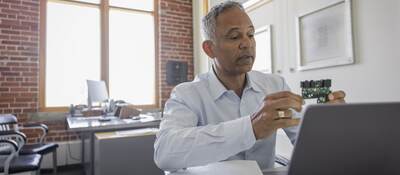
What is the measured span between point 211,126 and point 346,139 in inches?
14.3

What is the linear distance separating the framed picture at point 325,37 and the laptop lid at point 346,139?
1724mm

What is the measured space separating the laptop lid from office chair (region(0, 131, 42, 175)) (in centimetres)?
221

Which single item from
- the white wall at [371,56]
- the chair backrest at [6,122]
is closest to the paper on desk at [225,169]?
the white wall at [371,56]

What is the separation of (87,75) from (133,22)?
1.11 m

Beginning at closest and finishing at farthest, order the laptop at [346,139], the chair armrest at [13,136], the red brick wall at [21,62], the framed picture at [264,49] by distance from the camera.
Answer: the laptop at [346,139] < the chair armrest at [13,136] < the framed picture at [264,49] < the red brick wall at [21,62]

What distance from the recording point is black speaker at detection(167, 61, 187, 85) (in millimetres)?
4473

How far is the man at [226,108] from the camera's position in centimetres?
70

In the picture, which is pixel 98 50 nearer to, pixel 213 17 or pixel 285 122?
pixel 213 17

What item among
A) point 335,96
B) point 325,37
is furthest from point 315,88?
point 325,37

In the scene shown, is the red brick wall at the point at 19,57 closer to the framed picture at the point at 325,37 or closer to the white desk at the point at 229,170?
the framed picture at the point at 325,37

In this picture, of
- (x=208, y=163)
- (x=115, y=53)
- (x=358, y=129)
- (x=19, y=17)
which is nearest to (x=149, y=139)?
(x=208, y=163)

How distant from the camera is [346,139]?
48 cm

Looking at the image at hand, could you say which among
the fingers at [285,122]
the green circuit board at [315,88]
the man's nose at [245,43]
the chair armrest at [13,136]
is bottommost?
the chair armrest at [13,136]

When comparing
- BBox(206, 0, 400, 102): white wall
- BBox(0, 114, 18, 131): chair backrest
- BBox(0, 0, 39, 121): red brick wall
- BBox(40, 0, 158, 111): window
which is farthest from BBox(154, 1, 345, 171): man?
BBox(0, 0, 39, 121): red brick wall
